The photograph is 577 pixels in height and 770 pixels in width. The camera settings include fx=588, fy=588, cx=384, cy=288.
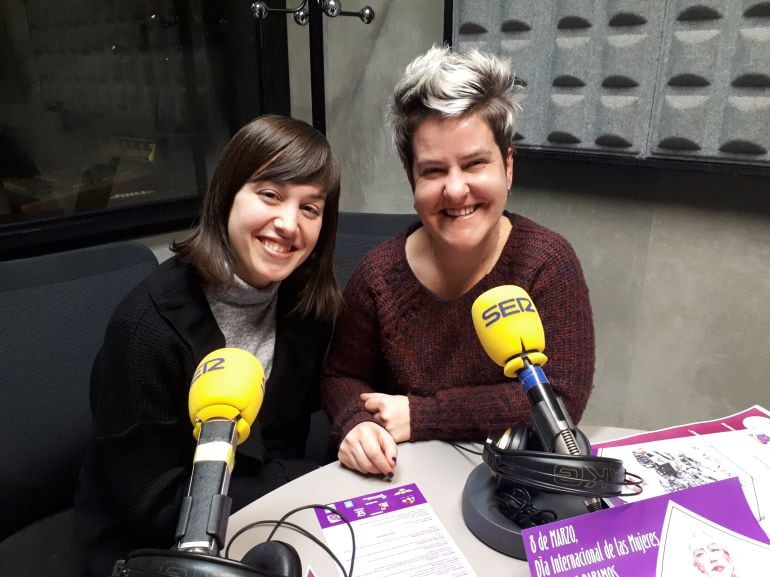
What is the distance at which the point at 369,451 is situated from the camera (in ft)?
3.10

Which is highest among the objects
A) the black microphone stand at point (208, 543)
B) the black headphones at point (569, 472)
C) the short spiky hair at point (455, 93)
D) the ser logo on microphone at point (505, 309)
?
the short spiky hair at point (455, 93)

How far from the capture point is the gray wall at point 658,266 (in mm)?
1685

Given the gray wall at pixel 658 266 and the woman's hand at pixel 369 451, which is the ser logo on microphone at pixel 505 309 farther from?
the gray wall at pixel 658 266

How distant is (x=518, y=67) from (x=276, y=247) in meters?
1.22


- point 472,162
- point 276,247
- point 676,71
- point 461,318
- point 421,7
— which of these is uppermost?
point 421,7

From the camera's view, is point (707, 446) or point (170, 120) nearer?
point (707, 446)

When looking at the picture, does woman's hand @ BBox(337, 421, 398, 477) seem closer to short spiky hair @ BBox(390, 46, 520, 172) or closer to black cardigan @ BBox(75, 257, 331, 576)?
black cardigan @ BBox(75, 257, 331, 576)

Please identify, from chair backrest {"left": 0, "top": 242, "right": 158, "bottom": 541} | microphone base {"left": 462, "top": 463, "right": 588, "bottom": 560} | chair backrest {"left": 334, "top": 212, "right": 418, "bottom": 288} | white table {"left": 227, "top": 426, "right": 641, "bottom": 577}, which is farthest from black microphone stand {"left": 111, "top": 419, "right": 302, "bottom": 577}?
chair backrest {"left": 334, "top": 212, "right": 418, "bottom": 288}

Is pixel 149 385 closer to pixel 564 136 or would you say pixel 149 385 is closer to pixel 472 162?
pixel 472 162

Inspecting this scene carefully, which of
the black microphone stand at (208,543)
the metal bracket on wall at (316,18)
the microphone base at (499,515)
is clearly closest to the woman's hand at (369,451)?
the microphone base at (499,515)

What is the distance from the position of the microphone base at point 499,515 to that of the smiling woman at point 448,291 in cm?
16

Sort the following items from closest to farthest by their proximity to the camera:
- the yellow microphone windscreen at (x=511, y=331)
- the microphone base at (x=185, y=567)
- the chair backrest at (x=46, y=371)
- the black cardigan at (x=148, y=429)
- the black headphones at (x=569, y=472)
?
the microphone base at (x=185, y=567) → the black headphones at (x=569, y=472) → the yellow microphone windscreen at (x=511, y=331) → the black cardigan at (x=148, y=429) → the chair backrest at (x=46, y=371)

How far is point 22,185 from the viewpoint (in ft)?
6.27

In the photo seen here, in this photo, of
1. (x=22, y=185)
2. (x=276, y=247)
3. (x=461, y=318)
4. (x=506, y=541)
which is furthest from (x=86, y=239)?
(x=506, y=541)
